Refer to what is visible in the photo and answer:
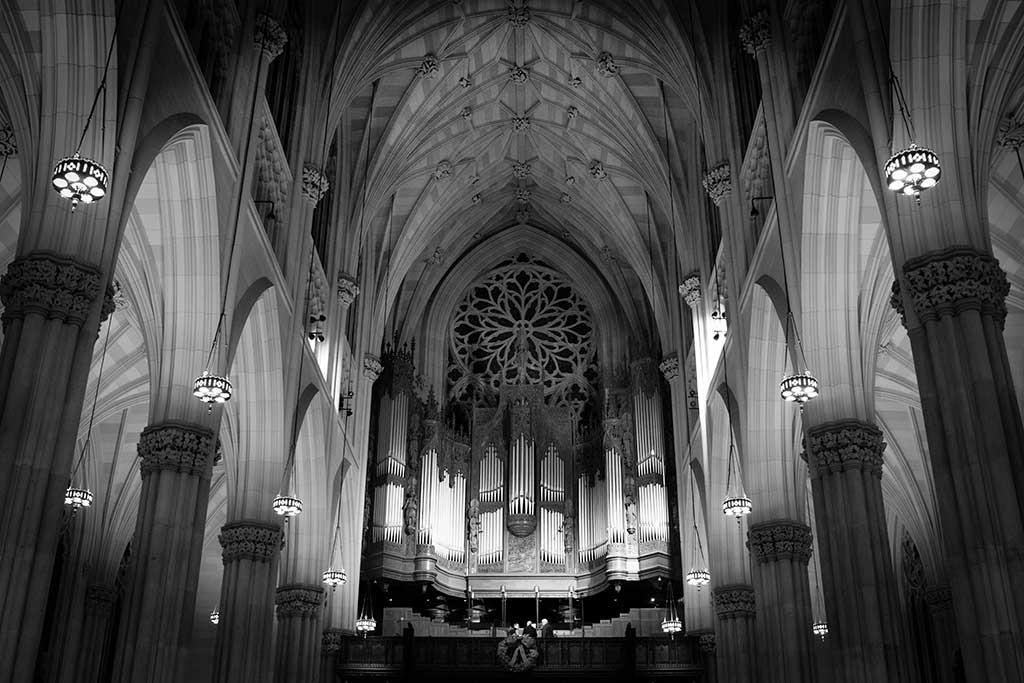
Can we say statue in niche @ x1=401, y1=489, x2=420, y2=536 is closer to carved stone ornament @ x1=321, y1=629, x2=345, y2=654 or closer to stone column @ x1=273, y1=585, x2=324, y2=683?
carved stone ornament @ x1=321, y1=629, x2=345, y2=654

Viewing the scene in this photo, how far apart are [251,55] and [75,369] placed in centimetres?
980

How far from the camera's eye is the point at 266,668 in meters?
20.9

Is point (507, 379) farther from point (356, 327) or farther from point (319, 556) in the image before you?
point (319, 556)

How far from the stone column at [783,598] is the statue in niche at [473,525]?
14449mm

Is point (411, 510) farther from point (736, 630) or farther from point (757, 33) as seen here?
point (757, 33)

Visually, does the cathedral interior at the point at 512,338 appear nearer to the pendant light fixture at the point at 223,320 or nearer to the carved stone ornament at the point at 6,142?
the pendant light fixture at the point at 223,320

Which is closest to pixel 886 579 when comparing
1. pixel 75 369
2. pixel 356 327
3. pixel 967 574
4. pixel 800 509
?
pixel 967 574

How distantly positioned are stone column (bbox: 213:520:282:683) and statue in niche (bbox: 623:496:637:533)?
14008mm

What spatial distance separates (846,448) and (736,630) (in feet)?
32.8

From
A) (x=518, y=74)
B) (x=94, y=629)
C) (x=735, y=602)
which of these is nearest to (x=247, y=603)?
(x=735, y=602)

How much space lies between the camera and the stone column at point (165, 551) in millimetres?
15789

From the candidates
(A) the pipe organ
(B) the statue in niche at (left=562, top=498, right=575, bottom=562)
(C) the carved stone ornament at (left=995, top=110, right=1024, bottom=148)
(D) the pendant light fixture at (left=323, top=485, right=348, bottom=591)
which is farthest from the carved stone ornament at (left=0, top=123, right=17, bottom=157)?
(B) the statue in niche at (left=562, top=498, right=575, bottom=562)

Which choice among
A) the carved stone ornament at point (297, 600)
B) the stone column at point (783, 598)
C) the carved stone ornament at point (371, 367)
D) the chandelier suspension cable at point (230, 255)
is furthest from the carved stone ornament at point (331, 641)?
the chandelier suspension cable at point (230, 255)

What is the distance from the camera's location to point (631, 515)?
110ft
